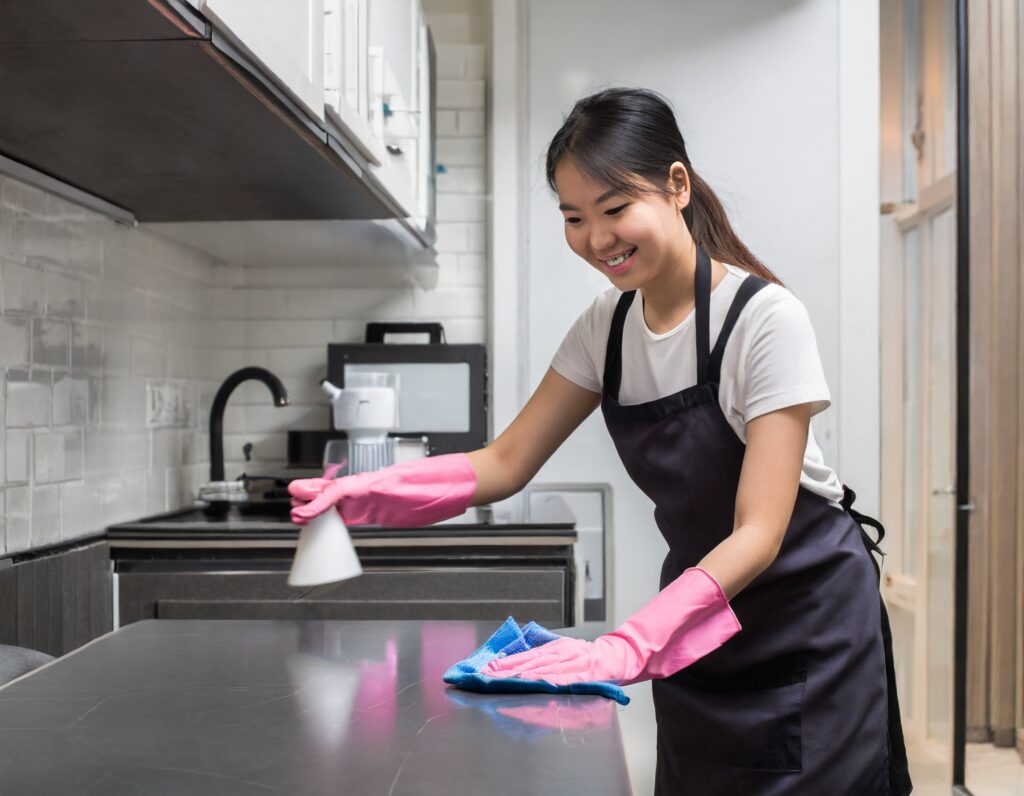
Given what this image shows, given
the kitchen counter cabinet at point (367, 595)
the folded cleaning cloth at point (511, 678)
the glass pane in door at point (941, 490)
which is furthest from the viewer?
the glass pane in door at point (941, 490)

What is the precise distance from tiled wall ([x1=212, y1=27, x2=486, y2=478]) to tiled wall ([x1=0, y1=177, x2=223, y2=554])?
19 cm

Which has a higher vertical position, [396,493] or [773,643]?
[396,493]

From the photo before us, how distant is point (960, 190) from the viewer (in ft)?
9.88

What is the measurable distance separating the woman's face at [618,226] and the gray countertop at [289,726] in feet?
1.81

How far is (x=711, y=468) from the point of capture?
5.05ft

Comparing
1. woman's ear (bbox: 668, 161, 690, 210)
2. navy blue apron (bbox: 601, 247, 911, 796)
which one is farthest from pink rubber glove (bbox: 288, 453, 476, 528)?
woman's ear (bbox: 668, 161, 690, 210)

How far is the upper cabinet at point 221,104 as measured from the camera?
3.99 ft

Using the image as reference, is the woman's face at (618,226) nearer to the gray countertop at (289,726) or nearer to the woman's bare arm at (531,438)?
the woman's bare arm at (531,438)

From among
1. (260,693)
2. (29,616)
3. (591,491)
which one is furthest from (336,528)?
(591,491)

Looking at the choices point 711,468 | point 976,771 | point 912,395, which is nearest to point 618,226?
point 711,468

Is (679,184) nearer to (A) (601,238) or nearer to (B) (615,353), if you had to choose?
(A) (601,238)

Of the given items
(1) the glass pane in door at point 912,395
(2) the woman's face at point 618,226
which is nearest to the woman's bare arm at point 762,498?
(2) the woman's face at point 618,226

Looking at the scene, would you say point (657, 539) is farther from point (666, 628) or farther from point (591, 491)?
point (666, 628)

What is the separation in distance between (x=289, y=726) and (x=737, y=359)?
793 millimetres
